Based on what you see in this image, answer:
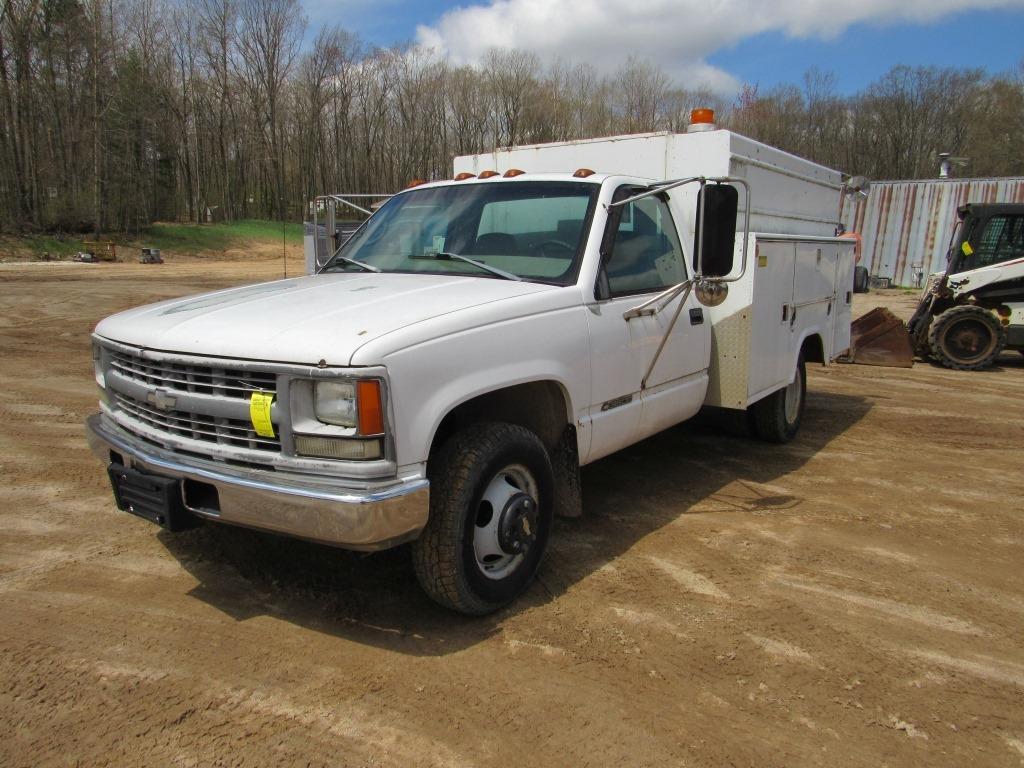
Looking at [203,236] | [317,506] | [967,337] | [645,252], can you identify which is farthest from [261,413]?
[203,236]

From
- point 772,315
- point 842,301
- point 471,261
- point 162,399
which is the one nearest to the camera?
point 162,399

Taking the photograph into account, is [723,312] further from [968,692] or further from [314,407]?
[314,407]

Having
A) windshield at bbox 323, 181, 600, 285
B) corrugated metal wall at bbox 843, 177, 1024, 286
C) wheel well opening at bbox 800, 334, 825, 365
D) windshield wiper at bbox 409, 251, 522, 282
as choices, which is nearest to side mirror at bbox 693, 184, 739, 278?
windshield at bbox 323, 181, 600, 285

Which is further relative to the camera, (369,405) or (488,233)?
(488,233)

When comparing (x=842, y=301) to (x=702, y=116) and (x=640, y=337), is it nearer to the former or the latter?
(x=702, y=116)

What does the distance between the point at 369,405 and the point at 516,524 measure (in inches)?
39.6

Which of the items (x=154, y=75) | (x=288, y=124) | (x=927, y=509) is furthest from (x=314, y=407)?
(x=288, y=124)

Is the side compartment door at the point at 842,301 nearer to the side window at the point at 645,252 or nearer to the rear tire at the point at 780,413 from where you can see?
the rear tire at the point at 780,413

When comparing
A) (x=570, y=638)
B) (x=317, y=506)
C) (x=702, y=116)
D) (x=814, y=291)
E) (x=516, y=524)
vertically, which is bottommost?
(x=570, y=638)

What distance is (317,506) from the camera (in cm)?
278

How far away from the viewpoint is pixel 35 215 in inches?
1451

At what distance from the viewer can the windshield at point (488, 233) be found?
156 inches

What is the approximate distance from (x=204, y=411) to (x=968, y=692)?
3.18 metres

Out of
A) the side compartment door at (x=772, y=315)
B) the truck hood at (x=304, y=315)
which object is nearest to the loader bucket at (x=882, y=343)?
the side compartment door at (x=772, y=315)
